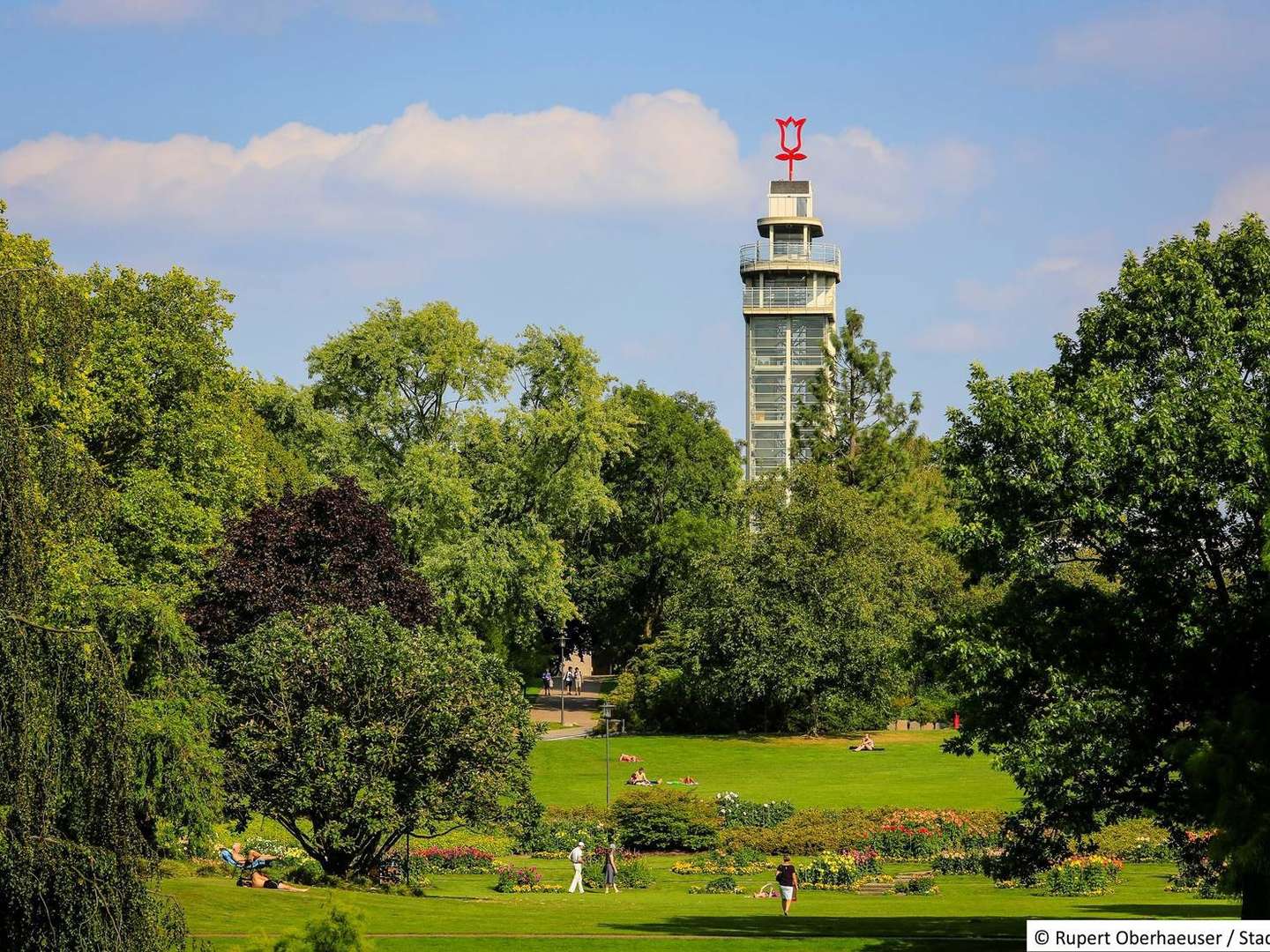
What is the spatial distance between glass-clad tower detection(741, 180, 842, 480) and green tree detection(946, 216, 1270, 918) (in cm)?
6849

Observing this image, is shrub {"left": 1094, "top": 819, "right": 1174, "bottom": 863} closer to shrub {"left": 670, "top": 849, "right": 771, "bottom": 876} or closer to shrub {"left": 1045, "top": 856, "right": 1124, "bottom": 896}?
shrub {"left": 1045, "top": 856, "right": 1124, "bottom": 896}

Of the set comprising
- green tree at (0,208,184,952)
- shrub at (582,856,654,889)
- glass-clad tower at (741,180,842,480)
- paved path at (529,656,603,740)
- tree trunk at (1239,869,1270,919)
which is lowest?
shrub at (582,856,654,889)

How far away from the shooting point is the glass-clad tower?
9256 cm

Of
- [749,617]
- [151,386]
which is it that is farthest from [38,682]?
[749,617]

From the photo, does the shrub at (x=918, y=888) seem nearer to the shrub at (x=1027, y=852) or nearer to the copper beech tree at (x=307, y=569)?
the shrub at (x=1027, y=852)

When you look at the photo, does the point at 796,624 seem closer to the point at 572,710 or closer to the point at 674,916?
Answer: the point at 572,710

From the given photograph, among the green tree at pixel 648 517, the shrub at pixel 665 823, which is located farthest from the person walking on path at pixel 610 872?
the green tree at pixel 648 517

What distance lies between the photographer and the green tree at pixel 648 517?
258 ft

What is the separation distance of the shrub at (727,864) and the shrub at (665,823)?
1.32m

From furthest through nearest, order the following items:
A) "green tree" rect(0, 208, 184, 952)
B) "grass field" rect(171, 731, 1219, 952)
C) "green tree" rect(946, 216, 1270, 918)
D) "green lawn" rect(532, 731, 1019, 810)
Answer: "green lawn" rect(532, 731, 1019, 810)
"grass field" rect(171, 731, 1219, 952)
"green tree" rect(946, 216, 1270, 918)
"green tree" rect(0, 208, 184, 952)

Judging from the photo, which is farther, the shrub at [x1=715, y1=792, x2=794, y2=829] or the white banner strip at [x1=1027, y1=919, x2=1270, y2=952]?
the shrub at [x1=715, y1=792, x2=794, y2=829]

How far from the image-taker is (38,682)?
14.5 m

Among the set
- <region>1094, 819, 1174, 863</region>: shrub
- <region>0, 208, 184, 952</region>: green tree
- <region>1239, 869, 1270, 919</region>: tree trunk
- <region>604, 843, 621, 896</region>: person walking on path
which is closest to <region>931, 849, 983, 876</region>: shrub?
<region>1094, 819, 1174, 863</region>: shrub

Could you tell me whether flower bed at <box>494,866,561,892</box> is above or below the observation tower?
below
